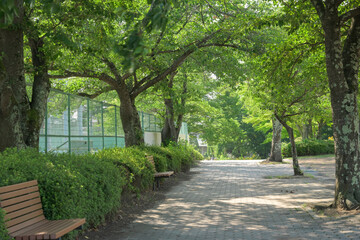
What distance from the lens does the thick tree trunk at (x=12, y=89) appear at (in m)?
9.74

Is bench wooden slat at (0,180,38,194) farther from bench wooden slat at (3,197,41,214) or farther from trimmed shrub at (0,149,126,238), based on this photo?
bench wooden slat at (3,197,41,214)

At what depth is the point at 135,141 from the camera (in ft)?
61.7

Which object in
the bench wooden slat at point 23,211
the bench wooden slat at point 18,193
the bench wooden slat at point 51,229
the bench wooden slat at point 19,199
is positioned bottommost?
the bench wooden slat at point 51,229

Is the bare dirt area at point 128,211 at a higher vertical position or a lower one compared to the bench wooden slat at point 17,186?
lower

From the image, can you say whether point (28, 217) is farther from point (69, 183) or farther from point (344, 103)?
point (344, 103)

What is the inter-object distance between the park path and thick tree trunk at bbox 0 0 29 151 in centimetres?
364

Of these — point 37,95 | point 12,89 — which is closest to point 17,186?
point 12,89

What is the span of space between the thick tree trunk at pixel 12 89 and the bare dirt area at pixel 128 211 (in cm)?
296

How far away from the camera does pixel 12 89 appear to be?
10.2 meters

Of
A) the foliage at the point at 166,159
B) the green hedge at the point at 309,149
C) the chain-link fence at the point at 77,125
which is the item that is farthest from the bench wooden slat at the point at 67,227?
the green hedge at the point at 309,149

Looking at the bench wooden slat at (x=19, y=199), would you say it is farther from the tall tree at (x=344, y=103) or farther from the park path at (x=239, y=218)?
the tall tree at (x=344, y=103)

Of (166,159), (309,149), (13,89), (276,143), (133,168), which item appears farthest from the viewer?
(309,149)

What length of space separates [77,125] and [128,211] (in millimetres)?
6419

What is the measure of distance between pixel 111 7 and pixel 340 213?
Answer: 27.3 ft
